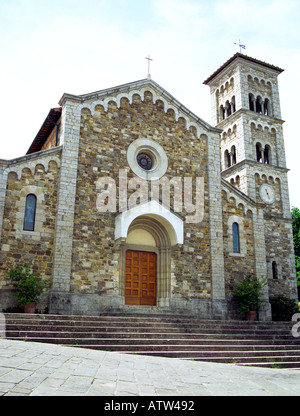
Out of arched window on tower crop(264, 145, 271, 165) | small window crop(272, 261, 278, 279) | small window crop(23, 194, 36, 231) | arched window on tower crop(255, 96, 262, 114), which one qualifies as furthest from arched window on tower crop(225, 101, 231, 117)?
small window crop(23, 194, 36, 231)

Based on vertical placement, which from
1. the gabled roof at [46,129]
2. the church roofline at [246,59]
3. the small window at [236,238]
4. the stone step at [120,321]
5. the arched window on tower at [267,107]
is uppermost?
the church roofline at [246,59]

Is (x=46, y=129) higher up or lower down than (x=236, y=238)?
higher up

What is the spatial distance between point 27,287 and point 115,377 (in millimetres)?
8608

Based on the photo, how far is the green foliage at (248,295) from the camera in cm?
1803

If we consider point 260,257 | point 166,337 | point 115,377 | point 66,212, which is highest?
point 66,212

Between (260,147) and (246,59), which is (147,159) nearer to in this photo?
(260,147)

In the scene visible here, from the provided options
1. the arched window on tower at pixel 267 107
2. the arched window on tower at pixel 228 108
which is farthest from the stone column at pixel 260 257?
the arched window on tower at pixel 228 108

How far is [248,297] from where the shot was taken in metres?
18.1

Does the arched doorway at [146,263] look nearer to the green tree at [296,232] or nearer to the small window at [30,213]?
the small window at [30,213]

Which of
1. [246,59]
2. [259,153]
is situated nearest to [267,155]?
[259,153]

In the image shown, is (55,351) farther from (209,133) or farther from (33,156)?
(209,133)

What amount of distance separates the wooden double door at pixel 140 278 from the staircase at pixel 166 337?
2.64m

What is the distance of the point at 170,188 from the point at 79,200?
4.52 m

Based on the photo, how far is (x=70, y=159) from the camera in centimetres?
1691
